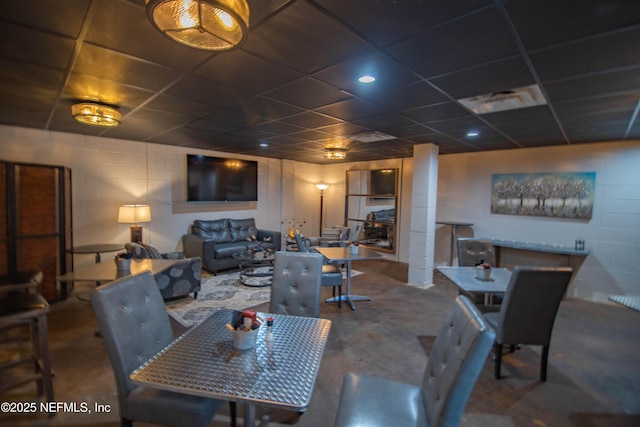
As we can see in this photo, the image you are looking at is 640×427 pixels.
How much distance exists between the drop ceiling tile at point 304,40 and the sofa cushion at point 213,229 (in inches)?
168

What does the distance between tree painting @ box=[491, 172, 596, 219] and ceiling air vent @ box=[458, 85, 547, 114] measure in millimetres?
2625

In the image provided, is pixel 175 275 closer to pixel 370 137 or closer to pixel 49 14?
pixel 49 14

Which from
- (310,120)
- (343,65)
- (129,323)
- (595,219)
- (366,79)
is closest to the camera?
(129,323)

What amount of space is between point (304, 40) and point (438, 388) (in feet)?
6.40

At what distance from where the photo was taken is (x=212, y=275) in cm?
530

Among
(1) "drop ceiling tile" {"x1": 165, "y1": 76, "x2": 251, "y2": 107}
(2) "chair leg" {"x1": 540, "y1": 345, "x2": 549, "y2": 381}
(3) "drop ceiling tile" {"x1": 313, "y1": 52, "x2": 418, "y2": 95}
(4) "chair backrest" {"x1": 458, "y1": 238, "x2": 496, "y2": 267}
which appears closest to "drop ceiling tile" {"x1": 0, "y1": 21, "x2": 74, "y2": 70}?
(1) "drop ceiling tile" {"x1": 165, "y1": 76, "x2": 251, "y2": 107}

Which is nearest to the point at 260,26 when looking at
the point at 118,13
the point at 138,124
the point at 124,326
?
the point at 118,13

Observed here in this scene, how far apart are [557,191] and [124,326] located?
581 centimetres

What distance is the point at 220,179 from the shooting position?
612 centimetres

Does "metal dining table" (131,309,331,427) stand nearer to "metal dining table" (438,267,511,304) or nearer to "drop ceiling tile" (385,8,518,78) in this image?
"metal dining table" (438,267,511,304)

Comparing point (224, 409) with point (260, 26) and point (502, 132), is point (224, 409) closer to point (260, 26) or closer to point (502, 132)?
point (260, 26)

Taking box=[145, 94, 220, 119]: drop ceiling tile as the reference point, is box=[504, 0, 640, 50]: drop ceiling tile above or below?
below

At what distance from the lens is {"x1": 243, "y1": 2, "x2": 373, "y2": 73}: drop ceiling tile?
57.9 inches

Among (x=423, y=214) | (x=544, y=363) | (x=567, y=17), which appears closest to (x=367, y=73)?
(x=567, y=17)
